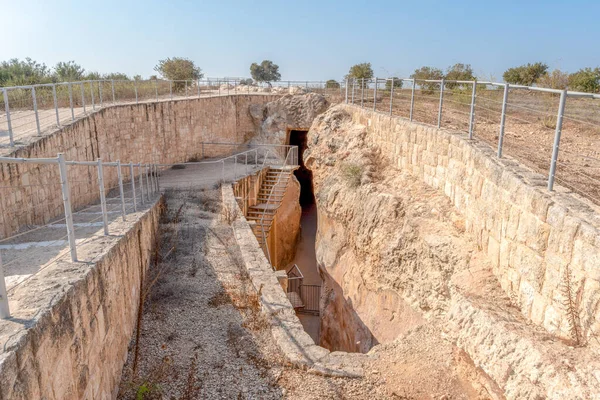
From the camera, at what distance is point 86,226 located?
25.7ft

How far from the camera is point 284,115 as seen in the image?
21.8 metres

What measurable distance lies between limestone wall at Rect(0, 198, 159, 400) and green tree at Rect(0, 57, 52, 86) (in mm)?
18790

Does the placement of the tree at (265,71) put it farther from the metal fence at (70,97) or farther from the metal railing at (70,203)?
the metal railing at (70,203)

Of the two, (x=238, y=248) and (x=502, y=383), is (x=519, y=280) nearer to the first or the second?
(x=502, y=383)

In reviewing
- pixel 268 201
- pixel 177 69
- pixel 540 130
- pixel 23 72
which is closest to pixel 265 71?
pixel 177 69

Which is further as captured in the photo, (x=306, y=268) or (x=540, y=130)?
(x=306, y=268)

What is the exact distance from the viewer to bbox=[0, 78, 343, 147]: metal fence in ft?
29.2

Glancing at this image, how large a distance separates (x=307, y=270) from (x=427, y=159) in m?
11.6

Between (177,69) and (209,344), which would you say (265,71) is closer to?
(177,69)

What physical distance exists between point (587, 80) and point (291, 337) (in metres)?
14.4

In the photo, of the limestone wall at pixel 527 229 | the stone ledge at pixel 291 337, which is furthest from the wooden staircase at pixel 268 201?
the limestone wall at pixel 527 229

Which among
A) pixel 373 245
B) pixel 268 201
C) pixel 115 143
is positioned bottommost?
pixel 268 201

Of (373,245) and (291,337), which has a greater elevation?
(373,245)

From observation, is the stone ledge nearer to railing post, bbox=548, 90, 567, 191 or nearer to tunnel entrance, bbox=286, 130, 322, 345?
railing post, bbox=548, 90, 567, 191
